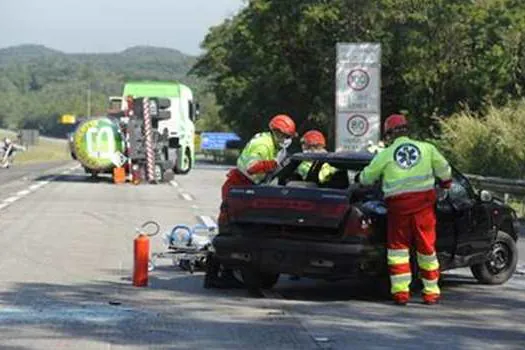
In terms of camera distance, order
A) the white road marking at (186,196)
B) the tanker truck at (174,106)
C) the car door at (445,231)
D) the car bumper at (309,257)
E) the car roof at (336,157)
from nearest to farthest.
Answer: the car bumper at (309,257) < the car door at (445,231) < the car roof at (336,157) < the white road marking at (186,196) < the tanker truck at (174,106)

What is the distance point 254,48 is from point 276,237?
48.4 metres

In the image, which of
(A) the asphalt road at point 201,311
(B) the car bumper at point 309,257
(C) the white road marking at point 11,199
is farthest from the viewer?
(C) the white road marking at point 11,199

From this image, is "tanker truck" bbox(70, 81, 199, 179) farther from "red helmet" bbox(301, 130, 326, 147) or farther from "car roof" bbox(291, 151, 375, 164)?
"car roof" bbox(291, 151, 375, 164)

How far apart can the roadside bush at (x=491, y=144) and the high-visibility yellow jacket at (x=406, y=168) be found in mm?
16572

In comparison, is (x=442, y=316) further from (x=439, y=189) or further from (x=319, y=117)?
(x=319, y=117)

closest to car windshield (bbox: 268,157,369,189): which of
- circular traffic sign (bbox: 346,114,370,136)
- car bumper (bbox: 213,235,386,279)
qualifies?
car bumper (bbox: 213,235,386,279)

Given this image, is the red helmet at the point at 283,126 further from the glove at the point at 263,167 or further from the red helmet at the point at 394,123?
the red helmet at the point at 394,123

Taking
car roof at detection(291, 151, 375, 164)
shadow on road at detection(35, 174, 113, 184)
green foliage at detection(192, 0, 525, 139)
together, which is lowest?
shadow on road at detection(35, 174, 113, 184)

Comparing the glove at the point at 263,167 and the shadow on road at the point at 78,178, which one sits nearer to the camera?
the glove at the point at 263,167

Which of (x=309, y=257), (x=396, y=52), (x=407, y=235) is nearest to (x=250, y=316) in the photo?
(x=309, y=257)

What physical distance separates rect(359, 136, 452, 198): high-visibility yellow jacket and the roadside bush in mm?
16572

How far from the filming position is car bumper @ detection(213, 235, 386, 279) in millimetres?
9586

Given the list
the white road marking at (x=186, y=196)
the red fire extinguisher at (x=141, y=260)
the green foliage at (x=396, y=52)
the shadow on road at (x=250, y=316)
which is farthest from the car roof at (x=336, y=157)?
the green foliage at (x=396, y=52)

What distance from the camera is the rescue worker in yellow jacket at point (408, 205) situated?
31.6ft
